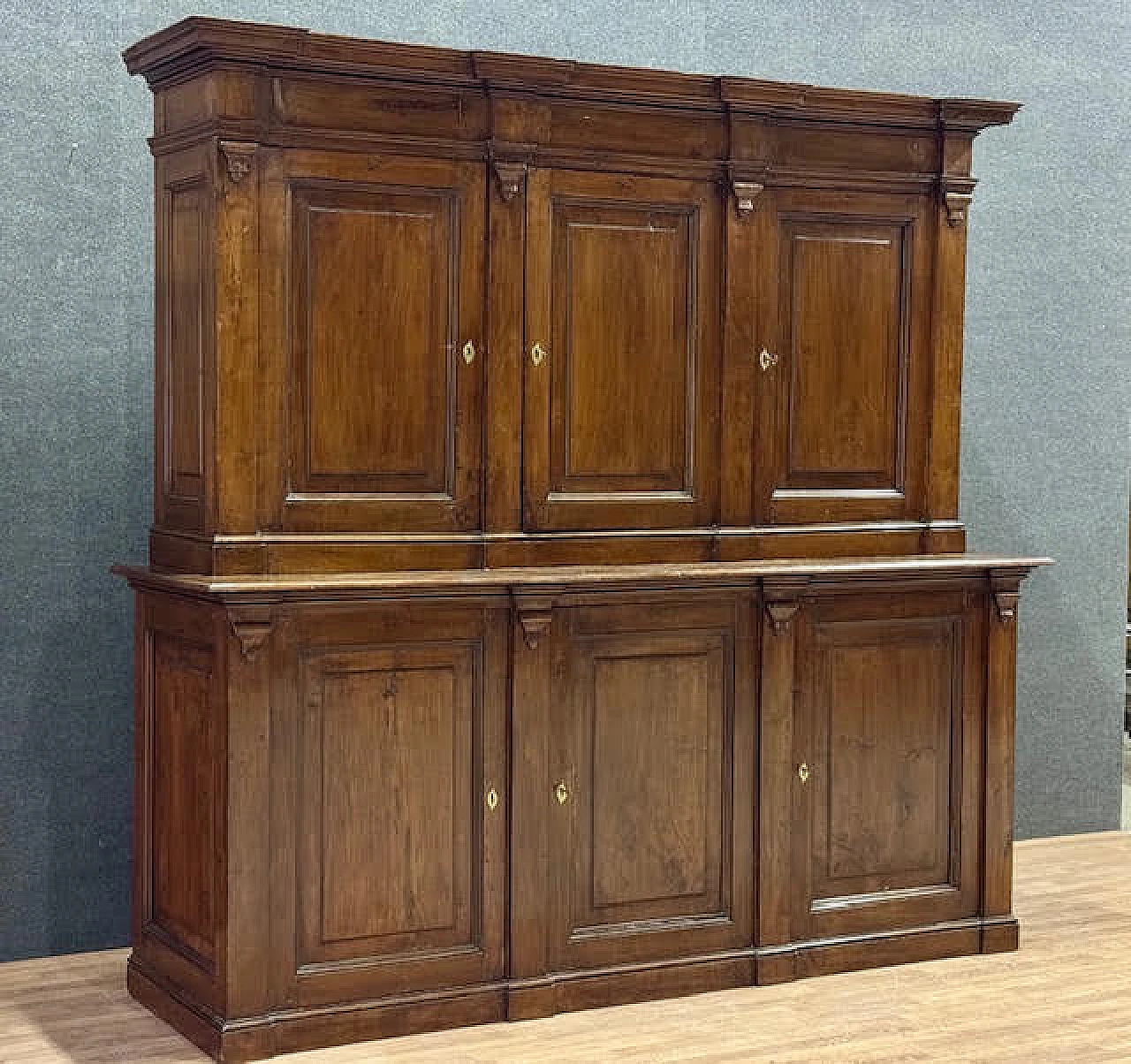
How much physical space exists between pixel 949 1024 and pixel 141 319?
9.22 feet

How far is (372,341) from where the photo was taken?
453 centimetres

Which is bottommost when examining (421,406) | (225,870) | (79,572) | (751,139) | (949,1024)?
(949,1024)

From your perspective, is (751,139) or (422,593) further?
(751,139)

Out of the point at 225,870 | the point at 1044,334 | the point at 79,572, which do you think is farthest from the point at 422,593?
the point at 1044,334

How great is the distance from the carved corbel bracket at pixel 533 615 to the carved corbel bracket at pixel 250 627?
63 cm

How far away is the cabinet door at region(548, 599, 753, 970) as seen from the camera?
15.5 ft

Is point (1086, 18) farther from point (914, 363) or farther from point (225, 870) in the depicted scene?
point (225, 870)

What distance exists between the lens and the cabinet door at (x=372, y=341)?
4.44 meters

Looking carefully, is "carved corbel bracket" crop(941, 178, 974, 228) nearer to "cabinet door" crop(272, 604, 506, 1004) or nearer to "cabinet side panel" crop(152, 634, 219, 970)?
"cabinet door" crop(272, 604, 506, 1004)

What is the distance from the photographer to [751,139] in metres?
4.91

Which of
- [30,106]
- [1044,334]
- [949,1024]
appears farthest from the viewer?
[1044,334]

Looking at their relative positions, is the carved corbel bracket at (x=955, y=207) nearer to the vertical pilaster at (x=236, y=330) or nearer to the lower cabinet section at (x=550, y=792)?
the lower cabinet section at (x=550, y=792)

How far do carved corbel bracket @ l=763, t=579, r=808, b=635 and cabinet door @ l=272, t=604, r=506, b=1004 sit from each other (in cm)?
74

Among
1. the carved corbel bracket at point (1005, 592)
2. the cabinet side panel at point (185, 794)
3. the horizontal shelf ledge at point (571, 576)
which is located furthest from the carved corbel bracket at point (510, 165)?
the carved corbel bracket at point (1005, 592)
